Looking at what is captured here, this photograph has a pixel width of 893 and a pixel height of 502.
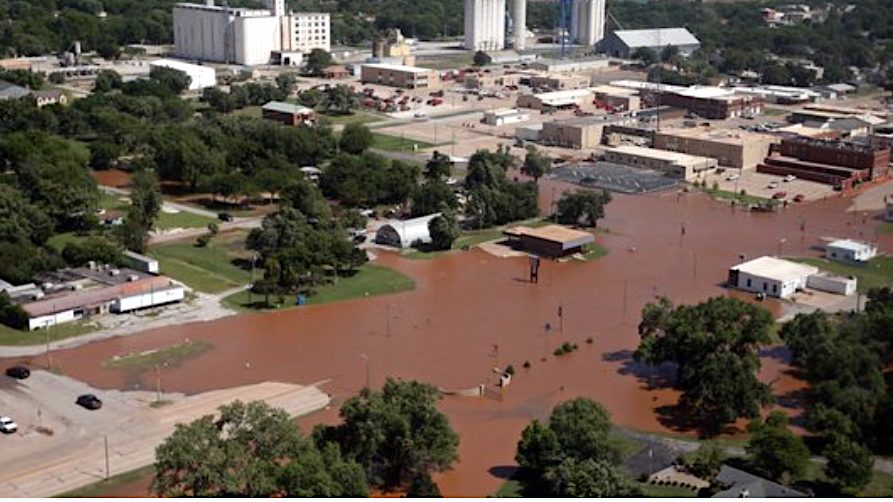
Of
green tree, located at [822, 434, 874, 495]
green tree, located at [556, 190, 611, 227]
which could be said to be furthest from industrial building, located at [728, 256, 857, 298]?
green tree, located at [822, 434, 874, 495]

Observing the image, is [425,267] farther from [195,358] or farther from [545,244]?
[195,358]

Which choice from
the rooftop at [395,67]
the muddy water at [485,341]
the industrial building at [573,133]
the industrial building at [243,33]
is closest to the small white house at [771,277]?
the muddy water at [485,341]

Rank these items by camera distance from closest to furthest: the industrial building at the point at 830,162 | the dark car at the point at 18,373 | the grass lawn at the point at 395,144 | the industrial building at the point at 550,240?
1. the dark car at the point at 18,373
2. the industrial building at the point at 550,240
3. the industrial building at the point at 830,162
4. the grass lawn at the point at 395,144

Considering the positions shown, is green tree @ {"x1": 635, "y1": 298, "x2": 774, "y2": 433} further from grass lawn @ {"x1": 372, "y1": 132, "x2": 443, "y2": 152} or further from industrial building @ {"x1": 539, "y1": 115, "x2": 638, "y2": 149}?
industrial building @ {"x1": 539, "y1": 115, "x2": 638, "y2": 149}

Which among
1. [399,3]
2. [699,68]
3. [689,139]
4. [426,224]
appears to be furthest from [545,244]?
[399,3]

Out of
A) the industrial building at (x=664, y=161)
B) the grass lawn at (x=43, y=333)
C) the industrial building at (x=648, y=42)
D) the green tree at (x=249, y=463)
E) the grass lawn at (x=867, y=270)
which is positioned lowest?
the grass lawn at (x=43, y=333)

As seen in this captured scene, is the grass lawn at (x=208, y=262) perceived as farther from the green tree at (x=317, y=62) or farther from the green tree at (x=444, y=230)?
the green tree at (x=317, y=62)
